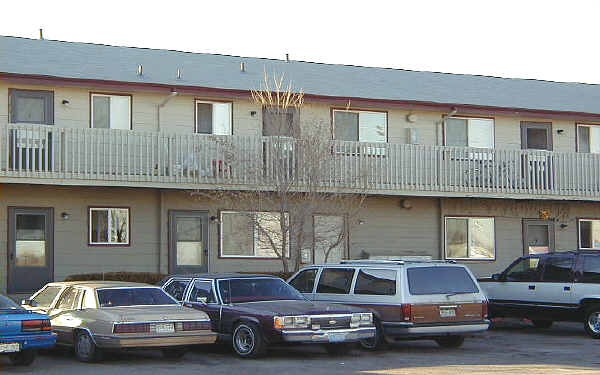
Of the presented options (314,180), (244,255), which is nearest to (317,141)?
(314,180)

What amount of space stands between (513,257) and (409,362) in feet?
43.4

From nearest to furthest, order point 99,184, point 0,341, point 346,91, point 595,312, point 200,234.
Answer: point 0,341 → point 595,312 → point 99,184 → point 200,234 → point 346,91

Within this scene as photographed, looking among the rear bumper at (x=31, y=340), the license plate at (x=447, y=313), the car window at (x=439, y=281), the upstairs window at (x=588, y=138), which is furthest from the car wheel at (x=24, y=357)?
the upstairs window at (x=588, y=138)

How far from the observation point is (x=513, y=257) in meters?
27.7

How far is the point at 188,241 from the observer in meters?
24.6

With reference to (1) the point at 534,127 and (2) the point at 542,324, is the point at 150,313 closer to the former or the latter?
(2) the point at 542,324

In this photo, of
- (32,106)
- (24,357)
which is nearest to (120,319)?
(24,357)

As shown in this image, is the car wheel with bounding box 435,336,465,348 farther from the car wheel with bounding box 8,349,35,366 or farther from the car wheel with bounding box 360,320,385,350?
the car wheel with bounding box 8,349,35,366

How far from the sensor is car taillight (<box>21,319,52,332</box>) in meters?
14.1

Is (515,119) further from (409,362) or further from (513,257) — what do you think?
(409,362)

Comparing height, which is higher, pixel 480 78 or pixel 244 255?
pixel 480 78

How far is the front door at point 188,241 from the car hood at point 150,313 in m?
8.83

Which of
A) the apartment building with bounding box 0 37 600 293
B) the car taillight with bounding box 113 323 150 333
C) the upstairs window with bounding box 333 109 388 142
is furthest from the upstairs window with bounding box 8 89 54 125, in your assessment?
the car taillight with bounding box 113 323 150 333

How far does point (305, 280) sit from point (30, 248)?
26.5 feet
